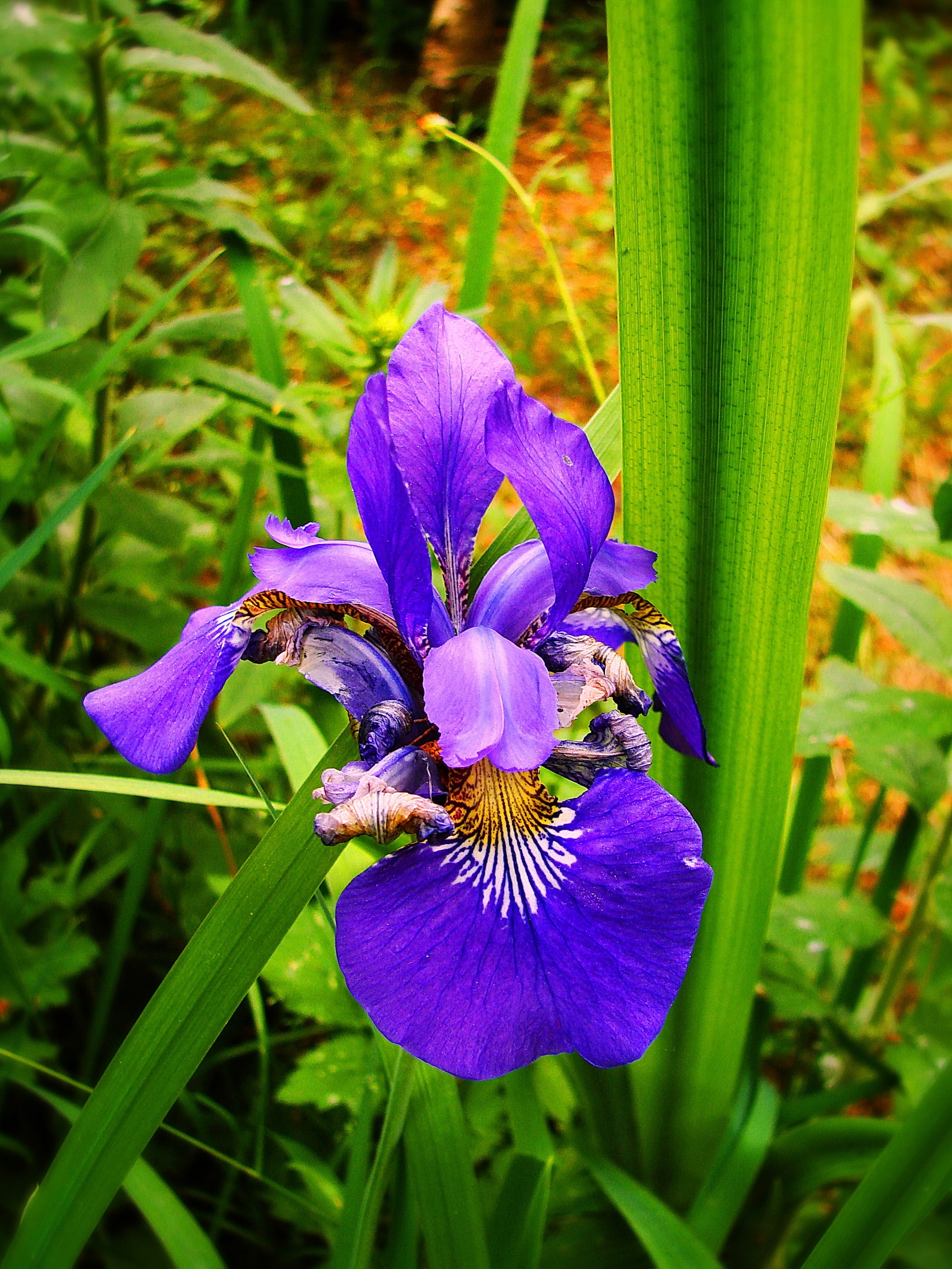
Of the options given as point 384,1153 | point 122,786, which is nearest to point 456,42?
point 122,786

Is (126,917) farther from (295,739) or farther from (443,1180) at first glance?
(443,1180)

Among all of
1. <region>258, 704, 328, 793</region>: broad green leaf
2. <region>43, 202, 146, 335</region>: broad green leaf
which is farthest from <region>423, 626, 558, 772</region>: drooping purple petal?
<region>43, 202, 146, 335</region>: broad green leaf

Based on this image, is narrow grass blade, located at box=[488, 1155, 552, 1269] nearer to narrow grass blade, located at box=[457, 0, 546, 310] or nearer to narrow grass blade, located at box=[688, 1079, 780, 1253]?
narrow grass blade, located at box=[688, 1079, 780, 1253]

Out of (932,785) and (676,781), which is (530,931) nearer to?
(676,781)

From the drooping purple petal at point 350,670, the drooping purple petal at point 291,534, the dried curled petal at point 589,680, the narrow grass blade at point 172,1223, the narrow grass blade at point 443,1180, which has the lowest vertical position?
the narrow grass blade at point 172,1223

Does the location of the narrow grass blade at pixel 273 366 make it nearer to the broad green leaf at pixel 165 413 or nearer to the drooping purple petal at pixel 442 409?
the broad green leaf at pixel 165 413

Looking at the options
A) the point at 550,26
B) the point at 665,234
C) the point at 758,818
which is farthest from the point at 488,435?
the point at 550,26

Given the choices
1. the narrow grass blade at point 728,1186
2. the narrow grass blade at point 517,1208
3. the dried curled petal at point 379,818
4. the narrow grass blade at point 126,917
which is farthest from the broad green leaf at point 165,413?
the narrow grass blade at point 728,1186

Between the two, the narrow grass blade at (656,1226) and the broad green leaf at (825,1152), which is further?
the broad green leaf at (825,1152)
